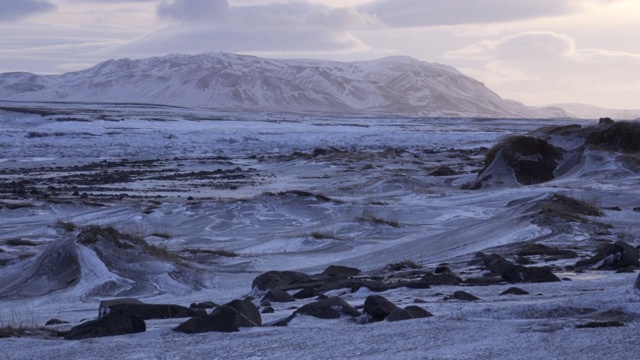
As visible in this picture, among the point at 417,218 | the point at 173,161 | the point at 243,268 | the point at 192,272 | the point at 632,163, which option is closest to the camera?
the point at 192,272

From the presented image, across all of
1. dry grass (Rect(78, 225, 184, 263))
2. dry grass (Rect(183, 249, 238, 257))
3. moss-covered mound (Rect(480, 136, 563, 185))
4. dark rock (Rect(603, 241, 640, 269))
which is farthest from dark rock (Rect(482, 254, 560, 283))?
moss-covered mound (Rect(480, 136, 563, 185))

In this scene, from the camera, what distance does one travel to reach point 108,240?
1261 cm

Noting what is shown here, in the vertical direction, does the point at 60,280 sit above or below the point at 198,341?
below

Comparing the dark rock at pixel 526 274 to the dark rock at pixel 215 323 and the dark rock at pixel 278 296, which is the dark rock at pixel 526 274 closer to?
the dark rock at pixel 278 296

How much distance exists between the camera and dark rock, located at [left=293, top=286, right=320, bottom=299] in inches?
364

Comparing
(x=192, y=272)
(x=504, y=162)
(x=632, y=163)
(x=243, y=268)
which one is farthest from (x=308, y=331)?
(x=504, y=162)

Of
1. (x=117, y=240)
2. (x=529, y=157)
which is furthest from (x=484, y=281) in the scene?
(x=529, y=157)

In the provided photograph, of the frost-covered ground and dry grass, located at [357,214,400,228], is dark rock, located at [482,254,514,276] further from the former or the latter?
dry grass, located at [357,214,400,228]

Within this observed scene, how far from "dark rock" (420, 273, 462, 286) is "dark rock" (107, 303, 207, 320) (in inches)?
105

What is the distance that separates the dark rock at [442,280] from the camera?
9.39 metres

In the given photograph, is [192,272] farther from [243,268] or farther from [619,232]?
[619,232]

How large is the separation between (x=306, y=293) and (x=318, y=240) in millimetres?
6557

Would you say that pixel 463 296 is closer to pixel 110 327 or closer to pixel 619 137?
pixel 110 327

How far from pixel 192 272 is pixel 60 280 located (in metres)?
1.73
